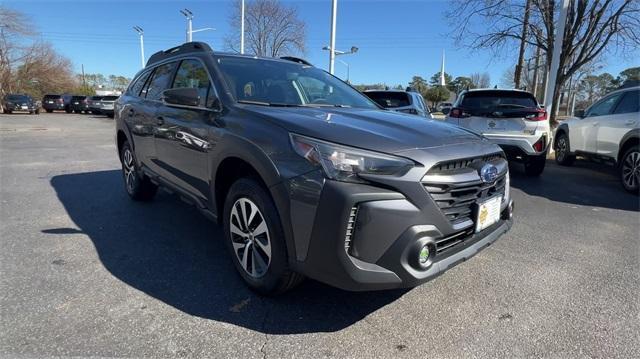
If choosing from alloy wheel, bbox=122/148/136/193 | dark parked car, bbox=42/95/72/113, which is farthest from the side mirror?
dark parked car, bbox=42/95/72/113

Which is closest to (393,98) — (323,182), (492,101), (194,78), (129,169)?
(492,101)

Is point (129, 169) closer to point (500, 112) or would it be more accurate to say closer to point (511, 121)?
point (500, 112)

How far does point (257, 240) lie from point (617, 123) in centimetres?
703

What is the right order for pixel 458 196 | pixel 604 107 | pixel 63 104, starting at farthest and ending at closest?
pixel 63 104 < pixel 604 107 < pixel 458 196

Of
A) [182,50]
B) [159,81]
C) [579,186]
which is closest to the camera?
[182,50]

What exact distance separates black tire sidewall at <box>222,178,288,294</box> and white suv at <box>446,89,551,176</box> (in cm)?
513

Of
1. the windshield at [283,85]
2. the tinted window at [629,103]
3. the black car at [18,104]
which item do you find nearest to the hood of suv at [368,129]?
the windshield at [283,85]

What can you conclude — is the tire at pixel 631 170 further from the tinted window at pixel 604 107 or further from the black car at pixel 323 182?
the black car at pixel 323 182

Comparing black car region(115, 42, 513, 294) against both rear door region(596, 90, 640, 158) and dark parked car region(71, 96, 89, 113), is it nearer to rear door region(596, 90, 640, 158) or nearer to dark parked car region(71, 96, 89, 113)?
rear door region(596, 90, 640, 158)

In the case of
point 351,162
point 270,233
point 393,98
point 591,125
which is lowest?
point 270,233

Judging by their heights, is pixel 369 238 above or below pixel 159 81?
below

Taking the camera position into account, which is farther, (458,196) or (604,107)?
(604,107)

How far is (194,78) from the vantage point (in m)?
3.69

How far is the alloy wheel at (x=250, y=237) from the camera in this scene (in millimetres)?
2682
